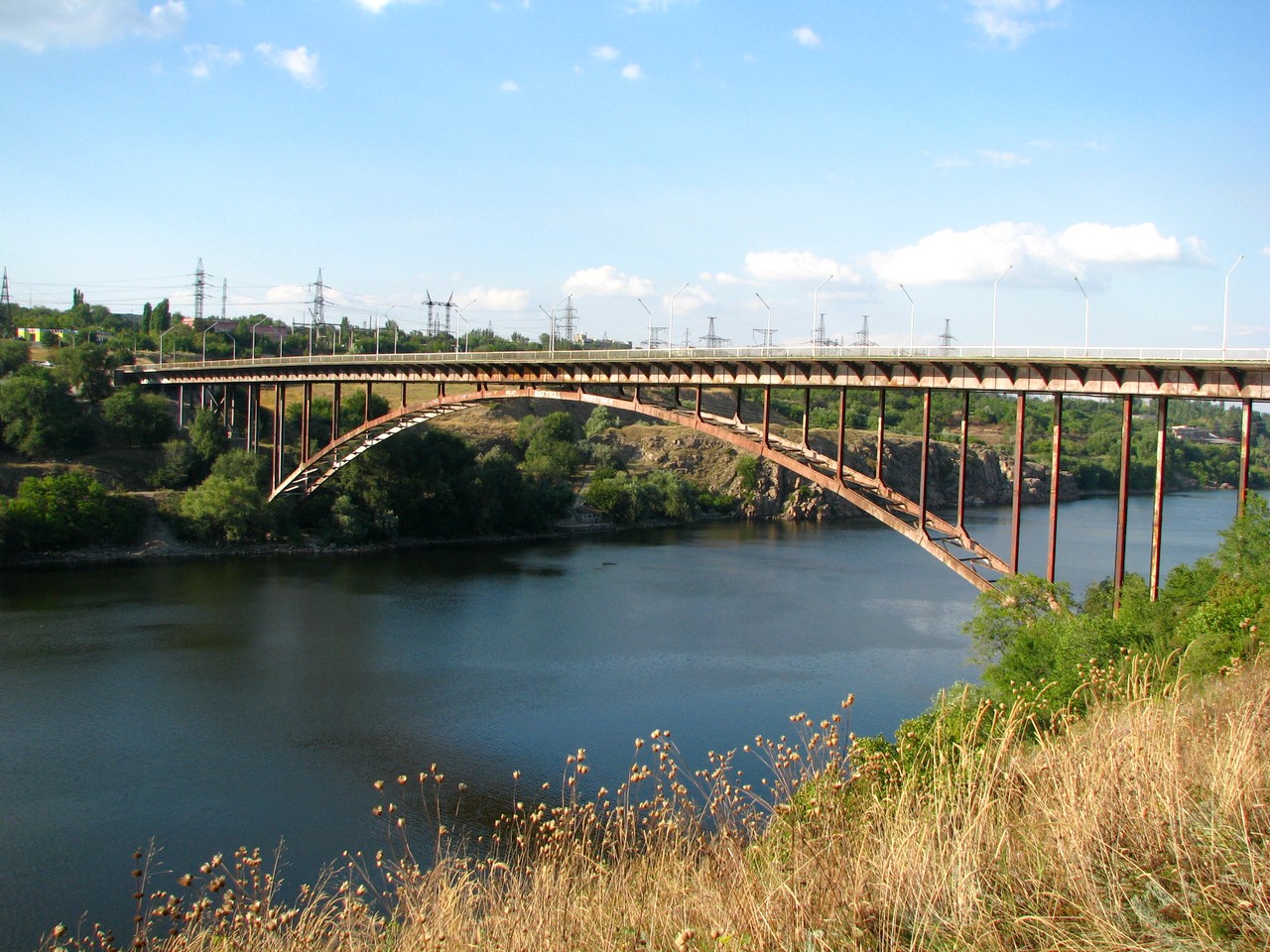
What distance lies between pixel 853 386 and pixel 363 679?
33.0 feet

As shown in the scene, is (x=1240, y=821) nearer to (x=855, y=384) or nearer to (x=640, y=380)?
(x=855, y=384)

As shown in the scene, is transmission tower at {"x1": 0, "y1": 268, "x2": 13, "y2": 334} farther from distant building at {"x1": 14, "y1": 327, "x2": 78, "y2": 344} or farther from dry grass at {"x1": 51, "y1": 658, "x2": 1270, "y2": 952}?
dry grass at {"x1": 51, "y1": 658, "x2": 1270, "y2": 952}

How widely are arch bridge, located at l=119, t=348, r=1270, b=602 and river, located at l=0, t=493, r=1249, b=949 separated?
3.11m

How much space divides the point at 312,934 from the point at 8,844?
354 inches

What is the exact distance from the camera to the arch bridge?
547 inches

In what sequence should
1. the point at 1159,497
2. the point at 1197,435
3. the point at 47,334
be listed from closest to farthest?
the point at 1159,497 < the point at 47,334 < the point at 1197,435

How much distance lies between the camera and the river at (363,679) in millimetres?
12781

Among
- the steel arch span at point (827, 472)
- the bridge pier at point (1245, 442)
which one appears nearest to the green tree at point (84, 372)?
the steel arch span at point (827, 472)

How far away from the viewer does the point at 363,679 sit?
63.2 feet

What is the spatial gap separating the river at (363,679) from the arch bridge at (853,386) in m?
3.11

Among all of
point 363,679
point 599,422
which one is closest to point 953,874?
point 363,679

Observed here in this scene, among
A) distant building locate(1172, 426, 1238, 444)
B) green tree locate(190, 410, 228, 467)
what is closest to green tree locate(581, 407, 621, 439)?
green tree locate(190, 410, 228, 467)

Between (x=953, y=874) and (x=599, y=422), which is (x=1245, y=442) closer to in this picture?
(x=953, y=874)

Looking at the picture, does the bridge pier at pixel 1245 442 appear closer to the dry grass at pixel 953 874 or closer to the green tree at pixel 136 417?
the dry grass at pixel 953 874
